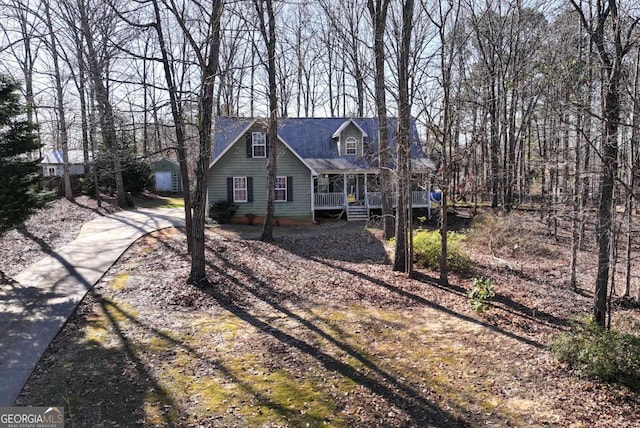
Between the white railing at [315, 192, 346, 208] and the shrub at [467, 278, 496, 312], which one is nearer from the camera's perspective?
the shrub at [467, 278, 496, 312]

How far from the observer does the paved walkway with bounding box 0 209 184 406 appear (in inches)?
249

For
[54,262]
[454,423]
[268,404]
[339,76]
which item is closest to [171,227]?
[54,262]

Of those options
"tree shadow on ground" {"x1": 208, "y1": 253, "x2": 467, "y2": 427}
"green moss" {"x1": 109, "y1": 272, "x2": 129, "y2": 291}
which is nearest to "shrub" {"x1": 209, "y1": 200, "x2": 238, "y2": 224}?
"green moss" {"x1": 109, "y1": 272, "x2": 129, "y2": 291}

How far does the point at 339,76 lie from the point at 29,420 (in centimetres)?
3501

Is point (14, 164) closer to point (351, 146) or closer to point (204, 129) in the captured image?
point (204, 129)

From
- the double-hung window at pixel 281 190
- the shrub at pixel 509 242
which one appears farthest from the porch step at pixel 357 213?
the shrub at pixel 509 242

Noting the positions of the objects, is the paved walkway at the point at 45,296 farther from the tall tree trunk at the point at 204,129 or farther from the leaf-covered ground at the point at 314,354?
the tall tree trunk at the point at 204,129

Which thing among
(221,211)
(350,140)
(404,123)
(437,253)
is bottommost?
(437,253)

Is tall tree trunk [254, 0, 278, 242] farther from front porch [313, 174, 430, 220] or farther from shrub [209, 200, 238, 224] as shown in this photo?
front porch [313, 174, 430, 220]

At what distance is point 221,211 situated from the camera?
68.0ft

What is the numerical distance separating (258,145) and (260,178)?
5.39ft

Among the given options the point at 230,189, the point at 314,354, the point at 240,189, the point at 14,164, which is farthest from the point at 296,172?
the point at 314,354

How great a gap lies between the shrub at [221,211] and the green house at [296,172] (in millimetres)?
486

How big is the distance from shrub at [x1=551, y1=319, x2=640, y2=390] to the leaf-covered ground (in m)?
0.19
